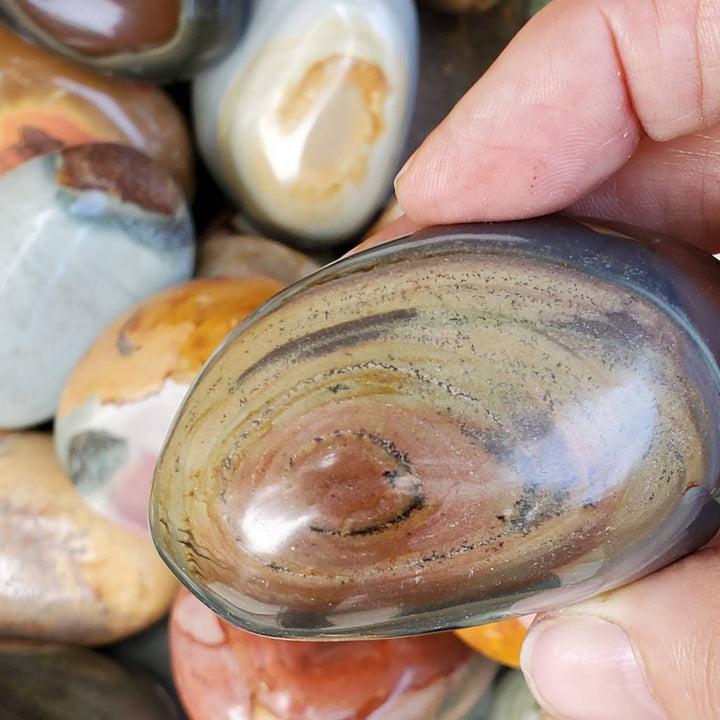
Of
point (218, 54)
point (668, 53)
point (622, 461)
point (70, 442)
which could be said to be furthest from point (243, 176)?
point (622, 461)

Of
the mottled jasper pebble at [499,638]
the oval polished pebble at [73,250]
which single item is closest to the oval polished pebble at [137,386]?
the oval polished pebble at [73,250]

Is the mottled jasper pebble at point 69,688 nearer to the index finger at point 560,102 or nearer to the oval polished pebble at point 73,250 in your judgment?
the oval polished pebble at point 73,250

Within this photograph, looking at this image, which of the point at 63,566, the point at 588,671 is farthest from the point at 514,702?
the point at 63,566

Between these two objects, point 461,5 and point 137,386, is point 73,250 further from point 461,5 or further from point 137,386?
point 461,5

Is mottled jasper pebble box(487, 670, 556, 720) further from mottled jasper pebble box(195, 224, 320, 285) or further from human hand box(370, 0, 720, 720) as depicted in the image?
mottled jasper pebble box(195, 224, 320, 285)

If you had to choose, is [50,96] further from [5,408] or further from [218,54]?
[5,408]

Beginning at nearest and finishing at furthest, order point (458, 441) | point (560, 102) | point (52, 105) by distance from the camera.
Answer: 1. point (458, 441)
2. point (560, 102)
3. point (52, 105)
